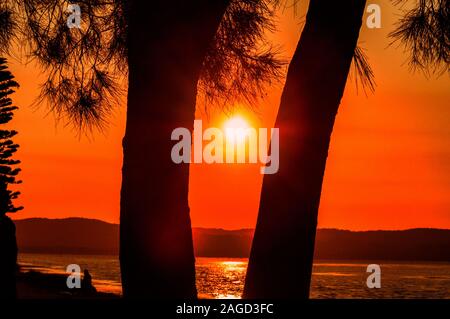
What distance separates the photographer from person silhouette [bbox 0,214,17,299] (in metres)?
6.98

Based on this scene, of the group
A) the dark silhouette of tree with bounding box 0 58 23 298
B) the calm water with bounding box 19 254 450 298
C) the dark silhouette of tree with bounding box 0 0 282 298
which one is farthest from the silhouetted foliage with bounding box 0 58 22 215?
the calm water with bounding box 19 254 450 298

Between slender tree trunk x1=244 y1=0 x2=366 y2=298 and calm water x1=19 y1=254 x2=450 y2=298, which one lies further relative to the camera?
calm water x1=19 y1=254 x2=450 y2=298

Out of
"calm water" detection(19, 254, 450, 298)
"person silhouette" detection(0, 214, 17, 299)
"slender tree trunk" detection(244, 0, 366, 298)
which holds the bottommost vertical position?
"calm water" detection(19, 254, 450, 298)

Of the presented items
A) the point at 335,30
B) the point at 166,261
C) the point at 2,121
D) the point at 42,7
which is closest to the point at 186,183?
the point at 166,261

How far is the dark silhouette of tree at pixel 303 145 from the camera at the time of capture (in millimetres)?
3984

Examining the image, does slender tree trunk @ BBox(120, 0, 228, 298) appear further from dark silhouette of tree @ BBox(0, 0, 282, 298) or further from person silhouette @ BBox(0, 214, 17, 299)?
person silhouette @ BBox(0, 214, 17, 299)

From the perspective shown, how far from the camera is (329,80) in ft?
13.1

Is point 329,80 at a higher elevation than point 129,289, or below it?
higher

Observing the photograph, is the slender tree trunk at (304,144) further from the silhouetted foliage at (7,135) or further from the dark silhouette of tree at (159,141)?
the silhouetted foliage at (7,135)

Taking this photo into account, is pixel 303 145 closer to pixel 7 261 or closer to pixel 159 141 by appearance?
pixel 159 141

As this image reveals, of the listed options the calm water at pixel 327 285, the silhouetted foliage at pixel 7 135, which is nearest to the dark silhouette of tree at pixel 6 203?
the silhouetted foliage at pixel 7 135

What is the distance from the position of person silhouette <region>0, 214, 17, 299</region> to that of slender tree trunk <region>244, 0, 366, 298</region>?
377 cm
